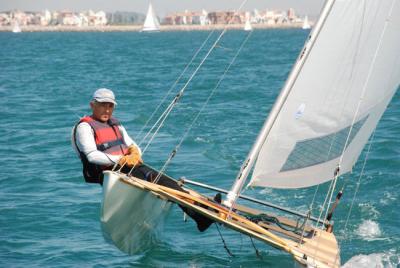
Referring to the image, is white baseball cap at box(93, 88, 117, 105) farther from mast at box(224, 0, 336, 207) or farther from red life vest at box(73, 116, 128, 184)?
mast at box(224, 0, 336, 207)

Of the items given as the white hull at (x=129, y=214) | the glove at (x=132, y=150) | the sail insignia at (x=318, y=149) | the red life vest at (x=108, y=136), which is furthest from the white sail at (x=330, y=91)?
the red life vest at (x=108, y=136)

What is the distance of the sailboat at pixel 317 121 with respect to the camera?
6.94 meters

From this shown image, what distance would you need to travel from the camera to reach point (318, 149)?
24.2 ft

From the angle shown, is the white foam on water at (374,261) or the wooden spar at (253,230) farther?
the white foam on water at (374,261)

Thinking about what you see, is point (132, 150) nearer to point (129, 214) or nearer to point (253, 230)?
point (129, 214)

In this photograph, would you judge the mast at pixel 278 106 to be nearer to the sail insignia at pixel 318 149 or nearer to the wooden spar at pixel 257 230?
the wooden spar at pixel 257 230

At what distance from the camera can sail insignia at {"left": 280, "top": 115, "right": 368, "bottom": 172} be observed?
24.0ft

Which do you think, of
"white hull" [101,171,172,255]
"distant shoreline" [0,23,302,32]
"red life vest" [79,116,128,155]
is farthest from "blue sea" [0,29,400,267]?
"distant shoreline" [0,23,302,32]

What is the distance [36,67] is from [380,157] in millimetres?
26056

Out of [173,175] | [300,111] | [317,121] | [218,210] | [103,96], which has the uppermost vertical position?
[103,96]

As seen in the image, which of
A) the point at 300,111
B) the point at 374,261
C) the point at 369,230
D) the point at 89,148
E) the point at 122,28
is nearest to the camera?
the point at 89,148

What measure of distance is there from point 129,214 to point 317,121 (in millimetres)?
1954

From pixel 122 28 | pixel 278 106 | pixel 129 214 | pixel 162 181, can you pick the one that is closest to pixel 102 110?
pixel 162 181

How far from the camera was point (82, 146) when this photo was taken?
22.4ft
